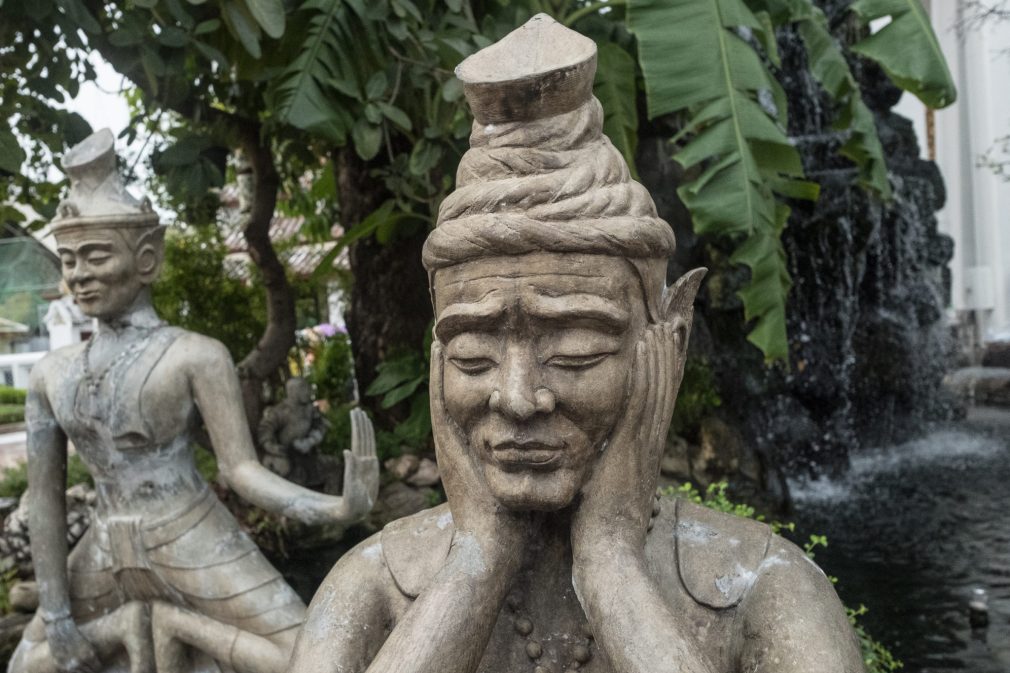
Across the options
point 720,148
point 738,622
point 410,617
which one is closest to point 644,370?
point 738,622

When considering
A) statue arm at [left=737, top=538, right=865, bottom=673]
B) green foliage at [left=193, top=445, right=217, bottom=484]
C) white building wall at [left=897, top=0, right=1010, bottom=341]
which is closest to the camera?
statue arm at [left=737, top=538, right=865, bottom=673]

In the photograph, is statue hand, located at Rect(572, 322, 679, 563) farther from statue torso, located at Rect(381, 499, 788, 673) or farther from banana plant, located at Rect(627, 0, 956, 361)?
banana plant, located at Rect(627, 0, 956, 361)

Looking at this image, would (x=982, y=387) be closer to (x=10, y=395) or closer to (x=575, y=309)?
(x=10, y=395)

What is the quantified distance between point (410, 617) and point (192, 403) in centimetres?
221

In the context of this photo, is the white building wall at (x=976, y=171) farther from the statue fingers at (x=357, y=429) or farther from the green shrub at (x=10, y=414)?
the statue fingers at (x=357, y=429)

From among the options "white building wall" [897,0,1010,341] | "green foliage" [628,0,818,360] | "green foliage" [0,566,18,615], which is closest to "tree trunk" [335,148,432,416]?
"green foliage" [0,566,18,615]

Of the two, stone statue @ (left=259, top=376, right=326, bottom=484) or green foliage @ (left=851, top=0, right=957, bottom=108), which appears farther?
stone statue @ (left=259, top=376, right=326, bottom=484)

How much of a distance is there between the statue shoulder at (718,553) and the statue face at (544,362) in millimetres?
270

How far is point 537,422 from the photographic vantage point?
6.17 ft

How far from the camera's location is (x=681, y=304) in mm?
2100

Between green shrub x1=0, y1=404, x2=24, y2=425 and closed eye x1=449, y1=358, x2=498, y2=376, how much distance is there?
40.4 ft

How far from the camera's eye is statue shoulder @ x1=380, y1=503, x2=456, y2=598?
204cm

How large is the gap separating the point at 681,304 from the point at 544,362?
0.37 metres

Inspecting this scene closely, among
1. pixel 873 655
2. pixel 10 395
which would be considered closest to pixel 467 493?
pixel 873 655
